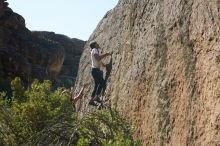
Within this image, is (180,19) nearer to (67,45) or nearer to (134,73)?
(134,73)

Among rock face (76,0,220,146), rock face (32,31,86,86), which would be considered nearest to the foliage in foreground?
rock face (76,0,220,146)

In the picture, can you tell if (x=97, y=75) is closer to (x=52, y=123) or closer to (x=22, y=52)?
(x=52, y=123)

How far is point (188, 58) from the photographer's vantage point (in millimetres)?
7328

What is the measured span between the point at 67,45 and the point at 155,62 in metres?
43.2

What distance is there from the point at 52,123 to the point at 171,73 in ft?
8.30

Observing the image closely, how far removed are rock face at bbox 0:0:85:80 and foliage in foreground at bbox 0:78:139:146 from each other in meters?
19.4

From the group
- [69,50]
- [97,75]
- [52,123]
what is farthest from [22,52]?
[52,123]

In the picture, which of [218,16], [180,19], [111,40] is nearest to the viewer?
[218,16]

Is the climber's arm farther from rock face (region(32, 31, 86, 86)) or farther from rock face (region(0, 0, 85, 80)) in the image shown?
rock face (region(32, 31, 86, 86))

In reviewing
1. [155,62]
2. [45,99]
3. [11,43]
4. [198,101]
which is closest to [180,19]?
[155,62]

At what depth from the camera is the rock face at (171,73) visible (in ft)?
22.1

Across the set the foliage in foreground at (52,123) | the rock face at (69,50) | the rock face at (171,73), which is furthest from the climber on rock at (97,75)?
the rock face at (69,50)

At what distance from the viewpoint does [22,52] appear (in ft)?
110

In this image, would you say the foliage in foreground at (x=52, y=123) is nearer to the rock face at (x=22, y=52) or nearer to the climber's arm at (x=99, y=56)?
the climber's arm at (x=99, y=56)
